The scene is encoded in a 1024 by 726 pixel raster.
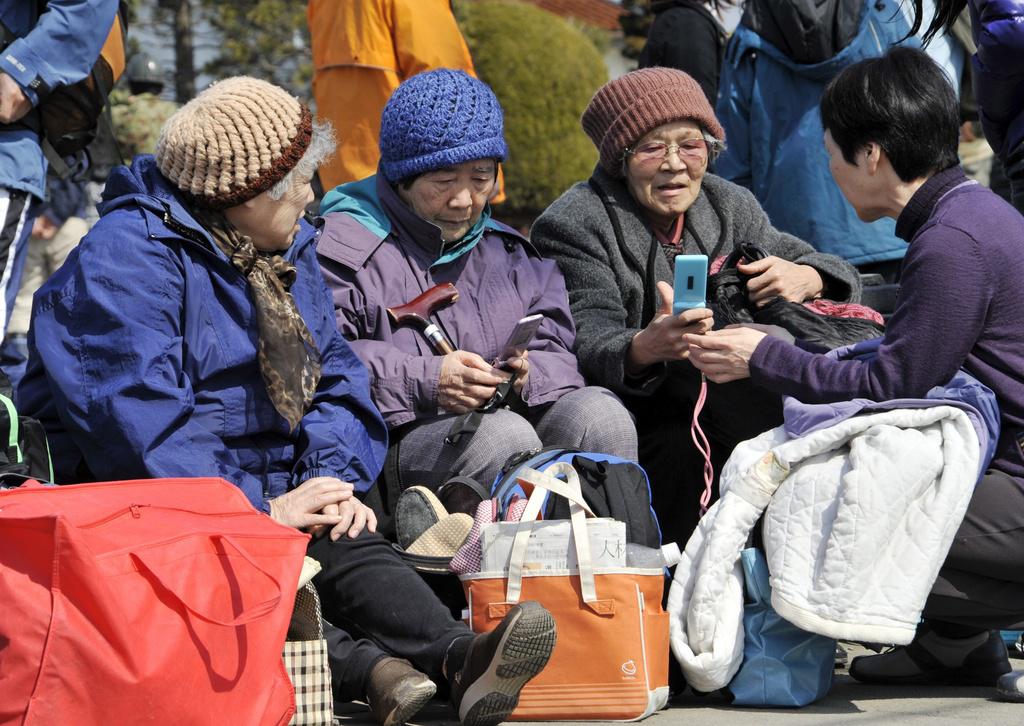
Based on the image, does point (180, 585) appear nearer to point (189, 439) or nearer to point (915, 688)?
point (189, 439)

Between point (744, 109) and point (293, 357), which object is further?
point (744, 109)

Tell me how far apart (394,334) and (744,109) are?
210 centimetres

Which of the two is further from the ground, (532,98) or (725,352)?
(725,352)

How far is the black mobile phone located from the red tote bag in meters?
1.31

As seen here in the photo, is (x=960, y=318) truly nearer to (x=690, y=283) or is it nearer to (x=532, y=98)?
(x=690, y=283)

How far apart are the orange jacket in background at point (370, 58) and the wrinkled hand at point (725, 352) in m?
2.31

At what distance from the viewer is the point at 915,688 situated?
3.80 metres

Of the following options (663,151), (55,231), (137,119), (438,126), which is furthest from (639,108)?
(137,119)

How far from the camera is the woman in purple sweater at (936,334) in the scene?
3.49 m

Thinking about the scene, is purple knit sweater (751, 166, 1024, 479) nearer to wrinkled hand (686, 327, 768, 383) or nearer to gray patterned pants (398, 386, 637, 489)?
wrinkled hand (686, 327, 768, 383)

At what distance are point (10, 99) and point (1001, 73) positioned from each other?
3258 millimetres

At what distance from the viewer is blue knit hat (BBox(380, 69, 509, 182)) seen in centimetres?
436

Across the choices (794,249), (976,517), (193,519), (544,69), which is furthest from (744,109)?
(544,69)

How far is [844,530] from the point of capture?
132 inches
